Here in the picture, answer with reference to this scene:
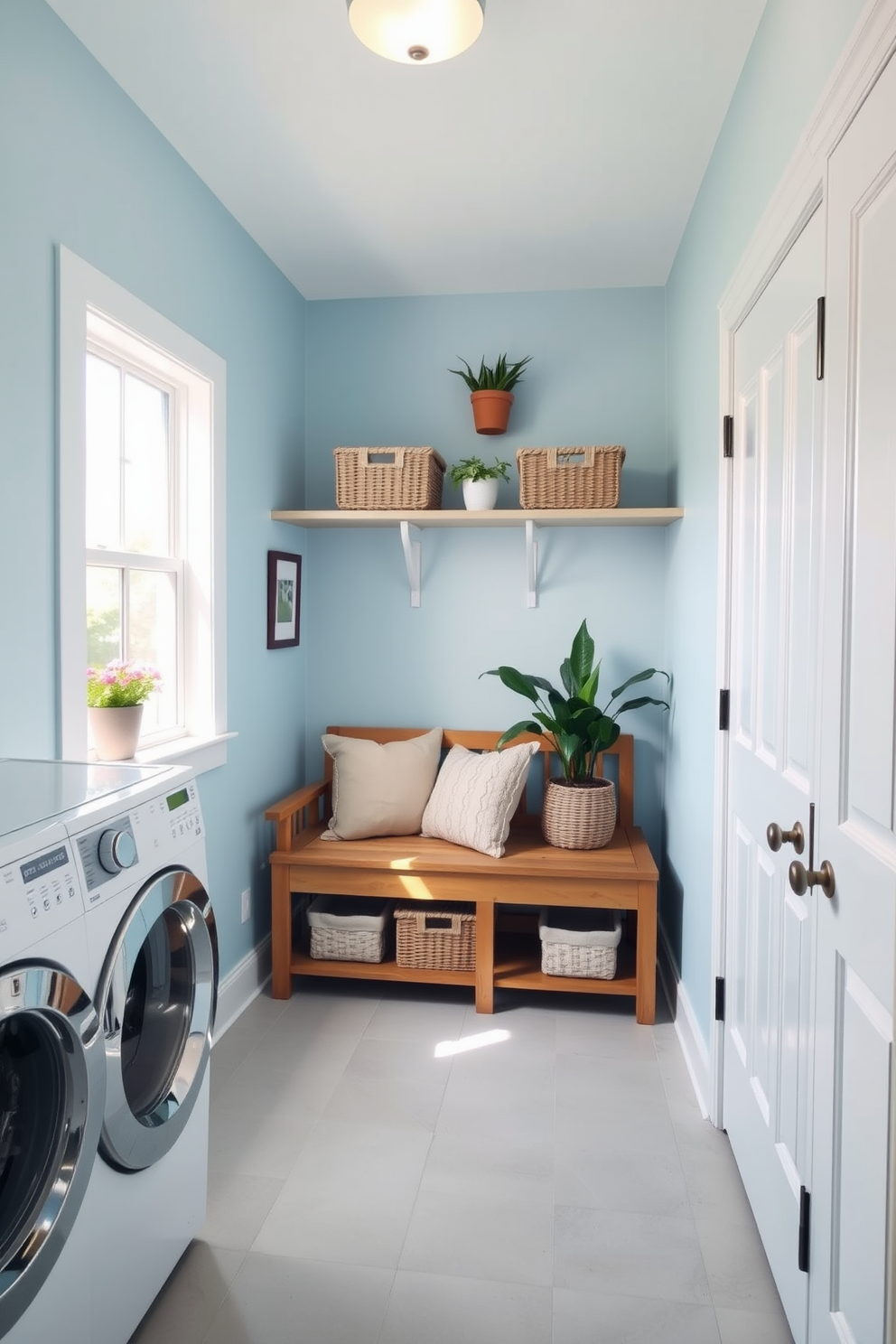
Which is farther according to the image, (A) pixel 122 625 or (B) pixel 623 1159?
(A) pixel 122 625

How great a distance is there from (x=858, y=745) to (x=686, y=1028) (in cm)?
164

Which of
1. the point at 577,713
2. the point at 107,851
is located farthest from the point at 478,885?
the point at 107,851

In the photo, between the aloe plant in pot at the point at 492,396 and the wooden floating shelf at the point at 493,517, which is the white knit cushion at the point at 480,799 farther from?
the aloe plant in pot at the point at 492,396

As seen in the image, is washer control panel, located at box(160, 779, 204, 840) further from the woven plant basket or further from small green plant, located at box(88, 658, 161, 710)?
the woven plant basket

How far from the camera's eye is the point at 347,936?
2.91m

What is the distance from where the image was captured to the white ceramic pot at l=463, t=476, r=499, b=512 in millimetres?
3092

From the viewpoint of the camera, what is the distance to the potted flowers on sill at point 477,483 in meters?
3.09

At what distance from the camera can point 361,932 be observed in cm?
289

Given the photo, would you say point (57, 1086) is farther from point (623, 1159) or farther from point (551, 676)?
point (551, 676)

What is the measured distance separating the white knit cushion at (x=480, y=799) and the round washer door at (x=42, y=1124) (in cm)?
170

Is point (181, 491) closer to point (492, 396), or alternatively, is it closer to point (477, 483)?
point (477, 483)

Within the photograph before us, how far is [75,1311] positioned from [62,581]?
1277 millimetres

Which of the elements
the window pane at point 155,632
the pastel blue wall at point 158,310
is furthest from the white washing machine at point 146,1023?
the window pane at point 155,632

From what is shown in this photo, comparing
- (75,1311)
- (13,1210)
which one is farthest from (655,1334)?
(13,1210)
